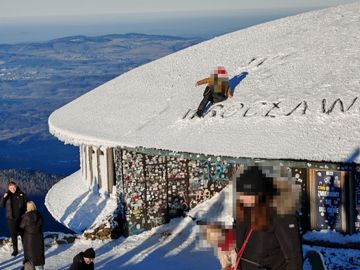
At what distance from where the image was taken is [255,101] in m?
12.5

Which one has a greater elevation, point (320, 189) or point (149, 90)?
point (149, 90)

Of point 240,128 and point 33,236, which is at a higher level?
point 240,128

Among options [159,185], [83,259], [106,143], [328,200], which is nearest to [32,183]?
[106,143]

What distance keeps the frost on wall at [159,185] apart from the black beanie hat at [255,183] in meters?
8.63

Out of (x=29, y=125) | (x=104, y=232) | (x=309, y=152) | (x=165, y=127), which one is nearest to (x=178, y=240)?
(x=104, y=232)

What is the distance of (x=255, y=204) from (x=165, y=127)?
8840 mm

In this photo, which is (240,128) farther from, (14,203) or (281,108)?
(14,203)

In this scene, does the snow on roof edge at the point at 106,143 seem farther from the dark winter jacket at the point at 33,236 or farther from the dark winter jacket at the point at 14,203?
the dark winter jacket at the point at 33,236

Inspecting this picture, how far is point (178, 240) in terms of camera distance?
11.9m

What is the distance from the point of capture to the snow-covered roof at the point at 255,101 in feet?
34.7

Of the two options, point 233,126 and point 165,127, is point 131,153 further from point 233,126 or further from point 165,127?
point 233,126

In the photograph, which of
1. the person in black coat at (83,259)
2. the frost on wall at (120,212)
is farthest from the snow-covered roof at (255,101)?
the person in black coat at (83,259)

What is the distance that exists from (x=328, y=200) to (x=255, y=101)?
285 cm

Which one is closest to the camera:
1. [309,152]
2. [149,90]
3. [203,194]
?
[309,152]
